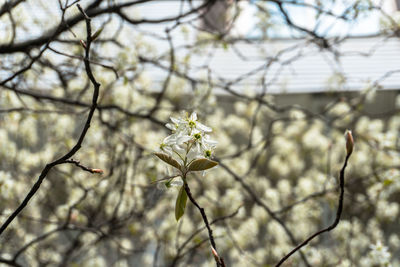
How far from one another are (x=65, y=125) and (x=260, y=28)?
179 cm

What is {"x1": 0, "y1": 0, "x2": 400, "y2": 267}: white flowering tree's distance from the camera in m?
2.03

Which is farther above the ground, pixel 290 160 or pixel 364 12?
pixel 290 160

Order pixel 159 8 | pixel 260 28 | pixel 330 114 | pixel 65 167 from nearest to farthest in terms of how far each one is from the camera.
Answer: pixel 260 28 → pixel 65 167 → pixel 330 114 → pixel 159 8

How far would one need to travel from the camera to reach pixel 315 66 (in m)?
6.39

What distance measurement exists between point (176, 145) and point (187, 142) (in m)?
0.04

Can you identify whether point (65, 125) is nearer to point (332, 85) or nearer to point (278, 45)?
point (332, 85)

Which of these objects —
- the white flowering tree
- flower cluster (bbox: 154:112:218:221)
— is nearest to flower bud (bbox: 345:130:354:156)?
the white flowering tree

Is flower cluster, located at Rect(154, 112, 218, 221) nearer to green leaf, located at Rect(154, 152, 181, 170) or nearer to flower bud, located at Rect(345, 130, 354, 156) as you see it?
green leaf, located at Rect(154, 152, 181, 170)

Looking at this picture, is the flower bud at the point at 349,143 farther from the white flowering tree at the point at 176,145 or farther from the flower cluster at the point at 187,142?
the flower cluster at the point at 187,142

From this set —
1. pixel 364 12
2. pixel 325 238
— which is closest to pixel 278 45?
pixel 325 238

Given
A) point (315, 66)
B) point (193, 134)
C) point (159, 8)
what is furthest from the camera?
point (159, 8)

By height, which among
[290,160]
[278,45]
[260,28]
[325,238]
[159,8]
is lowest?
[325,238]

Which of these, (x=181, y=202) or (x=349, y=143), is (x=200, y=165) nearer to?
(x=181, y=202)

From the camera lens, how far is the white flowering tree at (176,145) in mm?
2027
